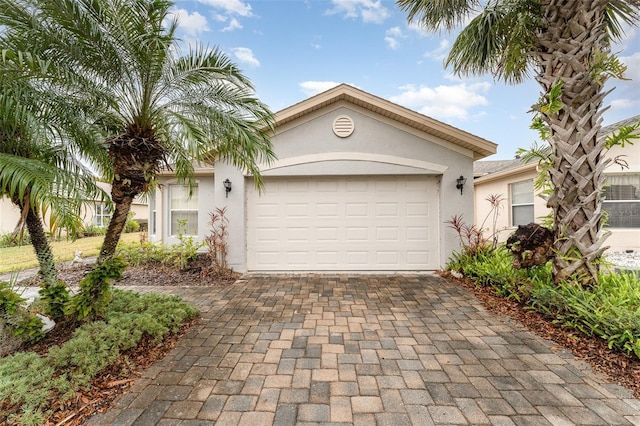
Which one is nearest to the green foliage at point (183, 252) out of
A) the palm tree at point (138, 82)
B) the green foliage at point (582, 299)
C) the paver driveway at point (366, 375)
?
the paver driveway at point (366, 375)

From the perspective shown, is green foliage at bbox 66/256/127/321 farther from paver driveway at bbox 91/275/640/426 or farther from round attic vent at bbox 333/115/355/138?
round attic vent at bbox 333/115/355/138

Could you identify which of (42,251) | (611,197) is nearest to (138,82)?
(42,251)

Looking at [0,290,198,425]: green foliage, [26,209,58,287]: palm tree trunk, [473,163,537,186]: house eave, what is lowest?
[0,290,198,425]: green foliage

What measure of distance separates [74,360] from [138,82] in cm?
329

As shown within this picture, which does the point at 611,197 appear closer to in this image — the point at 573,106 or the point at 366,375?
the point at 573,106

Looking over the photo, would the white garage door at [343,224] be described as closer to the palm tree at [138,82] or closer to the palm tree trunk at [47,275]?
the palm tree at [138,82]

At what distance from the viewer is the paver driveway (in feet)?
6.98

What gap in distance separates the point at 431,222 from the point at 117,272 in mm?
6521

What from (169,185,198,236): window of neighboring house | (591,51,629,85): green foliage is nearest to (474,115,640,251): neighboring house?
(591,51,629,85): green foliage

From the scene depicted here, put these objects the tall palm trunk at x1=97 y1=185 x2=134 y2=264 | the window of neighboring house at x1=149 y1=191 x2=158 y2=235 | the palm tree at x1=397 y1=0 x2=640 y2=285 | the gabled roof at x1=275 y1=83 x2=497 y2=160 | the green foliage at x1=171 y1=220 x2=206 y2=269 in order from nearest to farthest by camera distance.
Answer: the tall palm trunk at x1=97 y1=185 x2=134 y2=264
the palm tree at x1=397 y1=0 x2=640 y2=285
the gabled roof at x1=275 y1=83 x2=497 y2=160
the green foliage at x1=171 y1=220 x2=206 y2=269
the window of neighboring house at x1=149 y1=191 x2=158 y2=235

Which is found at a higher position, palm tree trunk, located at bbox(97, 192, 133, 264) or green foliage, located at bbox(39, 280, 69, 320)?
palm tree trunk, located at bbox(97, 192, 133, 264)

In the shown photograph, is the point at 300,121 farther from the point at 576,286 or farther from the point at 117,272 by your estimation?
the point at 576,286

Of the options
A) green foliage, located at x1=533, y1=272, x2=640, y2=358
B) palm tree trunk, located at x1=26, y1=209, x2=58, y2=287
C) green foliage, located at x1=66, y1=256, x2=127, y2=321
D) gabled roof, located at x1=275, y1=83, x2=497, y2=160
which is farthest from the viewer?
gabled roof, located at x1=275, y1=83, x2=497, y2=160

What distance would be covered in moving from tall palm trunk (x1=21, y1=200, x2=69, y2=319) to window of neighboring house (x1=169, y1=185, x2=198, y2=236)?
4.37m
